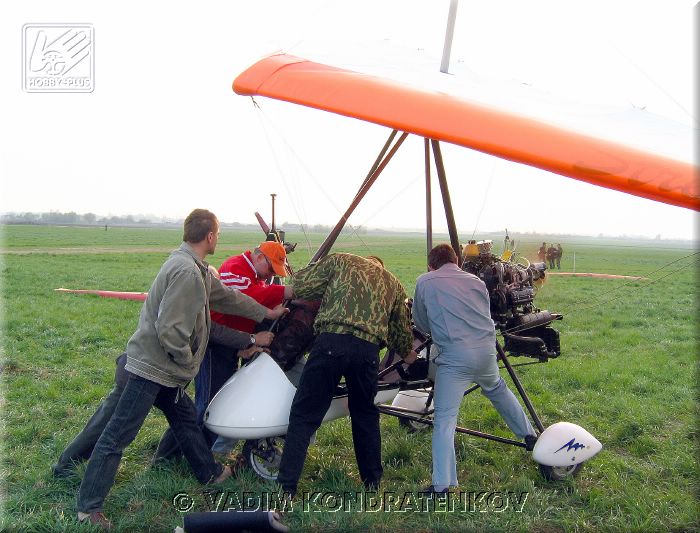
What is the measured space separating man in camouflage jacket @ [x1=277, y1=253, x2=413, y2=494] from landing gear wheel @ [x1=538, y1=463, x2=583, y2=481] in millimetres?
1157

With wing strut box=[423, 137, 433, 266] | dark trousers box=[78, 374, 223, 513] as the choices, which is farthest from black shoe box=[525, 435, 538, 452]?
dark trousers box=[78, 374, 223, 513]

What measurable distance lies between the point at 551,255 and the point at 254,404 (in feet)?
7.74

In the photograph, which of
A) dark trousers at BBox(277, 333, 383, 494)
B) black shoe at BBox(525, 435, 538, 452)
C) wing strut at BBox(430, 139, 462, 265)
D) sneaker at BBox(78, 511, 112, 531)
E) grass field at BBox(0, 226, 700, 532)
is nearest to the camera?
sneaker at BBox(78, 511, 112, 531)

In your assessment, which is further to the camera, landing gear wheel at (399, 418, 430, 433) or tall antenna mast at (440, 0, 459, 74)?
landing gear wheel at (399, 418, 430, 433)

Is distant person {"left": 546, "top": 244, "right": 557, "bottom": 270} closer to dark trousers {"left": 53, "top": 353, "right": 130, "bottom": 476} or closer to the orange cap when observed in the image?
the orange cap

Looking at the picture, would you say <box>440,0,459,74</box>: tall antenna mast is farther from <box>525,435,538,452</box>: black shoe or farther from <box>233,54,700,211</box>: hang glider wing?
<box>525,435,538,452</box>: black shoe

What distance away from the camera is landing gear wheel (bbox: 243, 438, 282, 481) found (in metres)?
4.18

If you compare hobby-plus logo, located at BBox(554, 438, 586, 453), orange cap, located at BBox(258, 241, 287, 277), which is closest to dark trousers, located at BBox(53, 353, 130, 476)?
orange cap, located at BBox(258, 241, 287, 277)

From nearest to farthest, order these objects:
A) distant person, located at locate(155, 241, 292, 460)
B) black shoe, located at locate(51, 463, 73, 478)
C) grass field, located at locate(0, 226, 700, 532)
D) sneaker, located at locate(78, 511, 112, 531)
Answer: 1. sneaker, located at locate(78, 511, 112, 531)
2. grass field, located at locate(0, 226, 700, 532)
3. black shoe, located at locate(51, 463, 73, 478)
4. distant person, located at locate(155, 241, 292, 460)

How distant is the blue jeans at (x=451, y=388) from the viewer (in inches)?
156

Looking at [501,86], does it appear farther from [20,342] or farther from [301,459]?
[20,342]

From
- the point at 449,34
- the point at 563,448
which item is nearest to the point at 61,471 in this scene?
the point at 563,448

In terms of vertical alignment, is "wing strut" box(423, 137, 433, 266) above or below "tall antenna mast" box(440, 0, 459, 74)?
below

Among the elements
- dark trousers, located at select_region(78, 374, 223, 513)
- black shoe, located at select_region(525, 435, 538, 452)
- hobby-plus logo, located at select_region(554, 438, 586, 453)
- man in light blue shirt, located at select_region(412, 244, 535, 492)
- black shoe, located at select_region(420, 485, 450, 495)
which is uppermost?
man in light blue shirt, located at select_region(412, 244, 535, 492)
